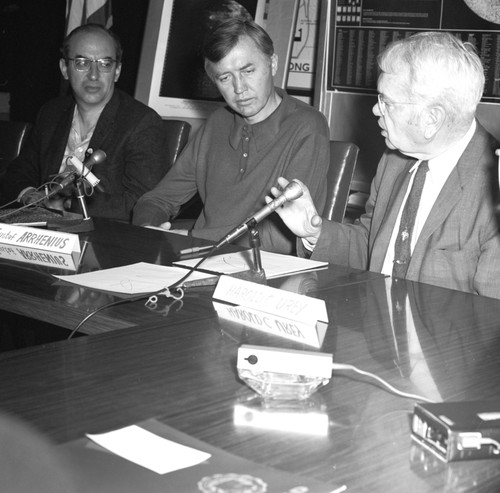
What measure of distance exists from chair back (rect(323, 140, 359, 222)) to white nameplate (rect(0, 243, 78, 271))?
1.05m

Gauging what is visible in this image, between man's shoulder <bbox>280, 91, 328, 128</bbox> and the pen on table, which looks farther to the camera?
man's shoulder <bbox>280, 91, 328, 128</bbox>

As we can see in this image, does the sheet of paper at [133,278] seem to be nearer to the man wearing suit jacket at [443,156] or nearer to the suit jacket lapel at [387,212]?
the man wearing suit jacket at [443,156]

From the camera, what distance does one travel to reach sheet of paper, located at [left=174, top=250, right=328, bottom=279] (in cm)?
216

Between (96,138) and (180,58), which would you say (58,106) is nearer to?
(96,138)

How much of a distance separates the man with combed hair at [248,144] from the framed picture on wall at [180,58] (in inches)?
68.2

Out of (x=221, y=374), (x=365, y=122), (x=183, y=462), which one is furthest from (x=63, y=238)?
(x=365, y=122)

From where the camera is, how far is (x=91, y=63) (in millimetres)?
3889

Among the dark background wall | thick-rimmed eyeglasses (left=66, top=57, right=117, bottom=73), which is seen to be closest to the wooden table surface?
thick-rimmed eyeglasses (left=66, top=57, right=117, bottom=73)

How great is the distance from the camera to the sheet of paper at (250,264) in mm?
2156

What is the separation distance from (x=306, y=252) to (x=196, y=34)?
277 centimetres

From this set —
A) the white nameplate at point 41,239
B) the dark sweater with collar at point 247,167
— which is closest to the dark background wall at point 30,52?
A: the dark sweater with collar at point 247,167

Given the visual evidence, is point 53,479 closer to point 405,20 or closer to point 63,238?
point 63,238

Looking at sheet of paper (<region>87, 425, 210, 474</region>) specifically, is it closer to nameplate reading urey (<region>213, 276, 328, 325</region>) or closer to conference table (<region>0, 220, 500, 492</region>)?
conference table (<region>0, 220, 500, 492</region>)

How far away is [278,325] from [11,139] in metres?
3.12
